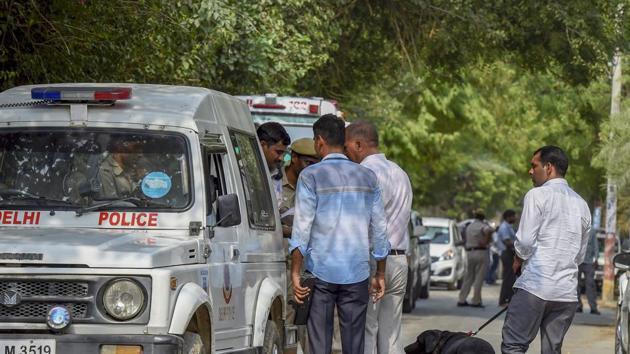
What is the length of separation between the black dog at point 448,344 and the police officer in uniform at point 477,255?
53.8 ft

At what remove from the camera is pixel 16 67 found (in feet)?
47.5

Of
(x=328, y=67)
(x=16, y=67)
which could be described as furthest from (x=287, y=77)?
(x=16, y=67)

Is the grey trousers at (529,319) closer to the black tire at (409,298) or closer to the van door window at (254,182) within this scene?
the van door window at (254,182)

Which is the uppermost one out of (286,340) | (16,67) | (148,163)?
(16,67)

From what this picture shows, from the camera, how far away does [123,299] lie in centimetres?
775

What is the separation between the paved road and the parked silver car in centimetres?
27

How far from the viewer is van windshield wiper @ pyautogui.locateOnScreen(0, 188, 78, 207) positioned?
28.4ft

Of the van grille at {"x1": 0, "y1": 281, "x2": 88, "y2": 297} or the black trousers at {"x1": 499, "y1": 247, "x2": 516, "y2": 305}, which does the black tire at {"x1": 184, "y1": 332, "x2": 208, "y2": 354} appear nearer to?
the van grille at {"x1": 0, "y1": 281, "x2": 88, "y2": 297}

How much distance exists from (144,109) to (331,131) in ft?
A: 4.31

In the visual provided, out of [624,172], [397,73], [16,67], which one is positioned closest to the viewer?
A: [16,67]

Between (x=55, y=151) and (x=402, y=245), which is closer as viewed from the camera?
(x=55, y=151)

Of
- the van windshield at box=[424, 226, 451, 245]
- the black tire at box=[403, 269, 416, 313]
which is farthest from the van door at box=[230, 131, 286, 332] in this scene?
the van windshield at box=[424, 226, 451, 245]

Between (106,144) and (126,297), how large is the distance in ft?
4.76

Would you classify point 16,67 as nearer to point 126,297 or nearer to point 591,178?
point 126,297
